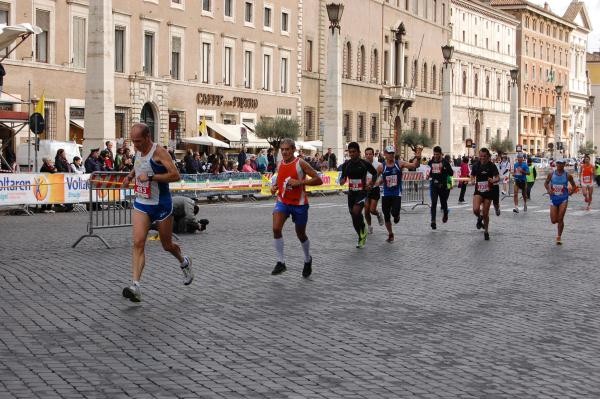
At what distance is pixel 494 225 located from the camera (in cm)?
2708

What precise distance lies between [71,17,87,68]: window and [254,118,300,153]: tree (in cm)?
1122

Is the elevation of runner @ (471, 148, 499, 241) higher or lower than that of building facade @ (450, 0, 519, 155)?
lower

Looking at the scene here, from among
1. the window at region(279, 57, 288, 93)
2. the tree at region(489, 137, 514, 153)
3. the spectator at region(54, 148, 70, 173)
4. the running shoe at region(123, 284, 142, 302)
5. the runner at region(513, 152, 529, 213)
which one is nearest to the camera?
the running shoe at region(123, 284, 142, 302)

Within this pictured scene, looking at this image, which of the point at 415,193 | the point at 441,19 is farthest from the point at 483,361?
the point at 441,19

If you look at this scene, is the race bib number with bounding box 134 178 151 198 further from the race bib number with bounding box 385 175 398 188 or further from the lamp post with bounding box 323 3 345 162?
the lamp post with bounding box 323 3 345 162

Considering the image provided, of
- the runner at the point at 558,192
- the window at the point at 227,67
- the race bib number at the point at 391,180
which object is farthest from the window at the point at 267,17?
the runner at the point at 558,192

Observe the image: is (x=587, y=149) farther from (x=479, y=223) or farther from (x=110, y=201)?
(x=110, y=201)

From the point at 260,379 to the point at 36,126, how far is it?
81.8 feet

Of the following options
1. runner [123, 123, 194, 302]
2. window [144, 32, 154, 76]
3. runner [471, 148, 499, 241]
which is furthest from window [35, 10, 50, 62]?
runner [123, 123, 194, 302]

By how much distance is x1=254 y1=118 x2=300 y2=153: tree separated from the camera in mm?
54281

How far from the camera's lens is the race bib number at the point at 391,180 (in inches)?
907

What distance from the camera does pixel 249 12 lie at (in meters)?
58.2

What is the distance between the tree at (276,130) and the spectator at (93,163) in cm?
2246

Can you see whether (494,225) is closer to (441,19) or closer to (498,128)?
(441,19)
